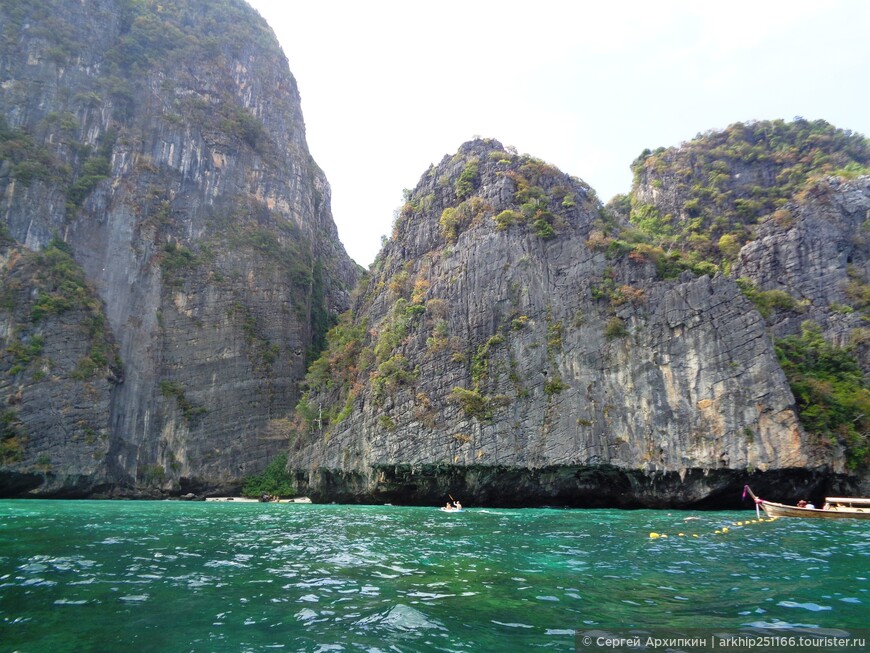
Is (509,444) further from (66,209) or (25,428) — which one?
(66,209)

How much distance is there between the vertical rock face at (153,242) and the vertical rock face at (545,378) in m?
12.9

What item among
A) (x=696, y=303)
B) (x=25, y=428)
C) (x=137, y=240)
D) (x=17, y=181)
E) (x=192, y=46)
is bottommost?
(x=25, y=428)

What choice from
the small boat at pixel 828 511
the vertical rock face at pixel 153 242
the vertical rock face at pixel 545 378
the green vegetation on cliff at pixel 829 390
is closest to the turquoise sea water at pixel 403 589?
the small boat at pixel 828 511

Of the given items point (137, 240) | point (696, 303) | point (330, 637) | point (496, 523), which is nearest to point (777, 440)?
point (696, 303)

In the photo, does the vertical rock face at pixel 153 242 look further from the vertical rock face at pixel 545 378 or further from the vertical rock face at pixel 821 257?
the vertical rock face at pixel 821 257

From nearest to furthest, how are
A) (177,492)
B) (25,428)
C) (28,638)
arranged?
(28,638) < (25,428) < (177,492)

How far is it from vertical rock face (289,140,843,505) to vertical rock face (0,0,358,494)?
12.9 meters

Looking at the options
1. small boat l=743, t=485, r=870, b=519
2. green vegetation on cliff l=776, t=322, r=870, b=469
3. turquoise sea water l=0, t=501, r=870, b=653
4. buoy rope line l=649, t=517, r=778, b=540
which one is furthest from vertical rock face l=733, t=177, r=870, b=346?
turquoise sea water l=0, t=501, r=870, b=653

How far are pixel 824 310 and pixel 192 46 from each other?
78023mm

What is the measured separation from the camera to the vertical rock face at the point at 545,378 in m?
32.0

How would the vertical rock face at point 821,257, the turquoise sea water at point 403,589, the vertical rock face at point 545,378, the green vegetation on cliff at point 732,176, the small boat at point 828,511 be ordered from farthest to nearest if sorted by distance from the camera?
the green vegetation on cliff at point 732,176 → the vertical rock face at point 821,257 → the vertical rock face at point 545,378 → the small boat at point 828,511 → the turquoise sea water at point 403,589

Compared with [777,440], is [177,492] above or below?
below

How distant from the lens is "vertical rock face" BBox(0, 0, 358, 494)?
4897 centimetres

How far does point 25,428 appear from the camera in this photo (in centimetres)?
4344
